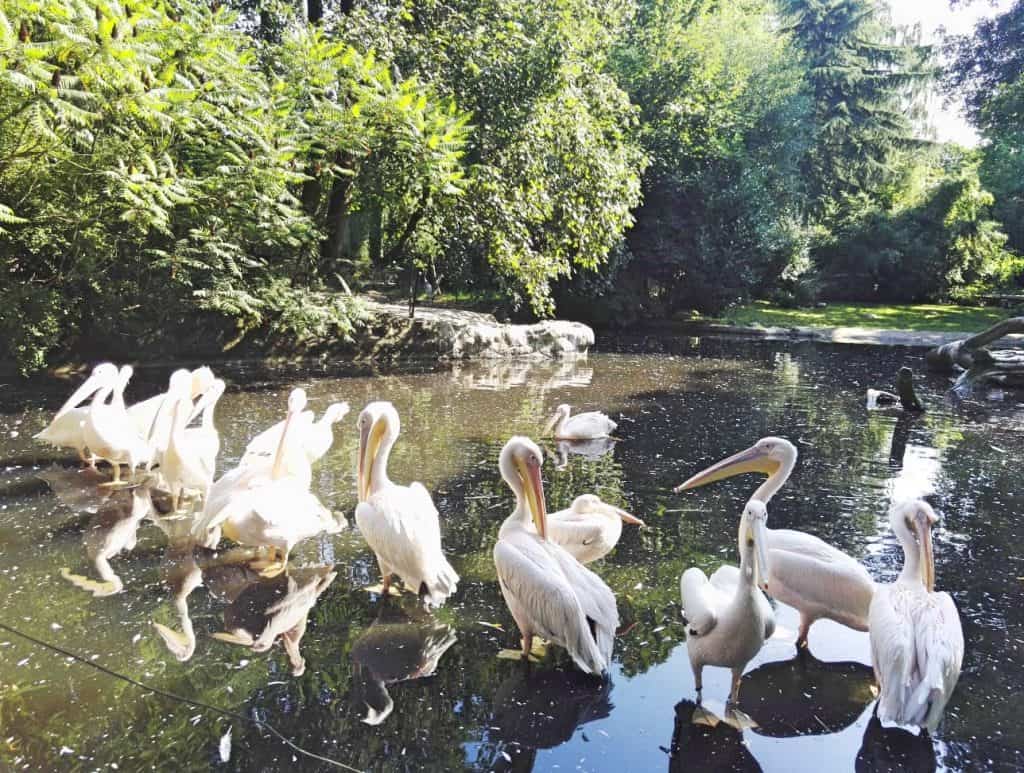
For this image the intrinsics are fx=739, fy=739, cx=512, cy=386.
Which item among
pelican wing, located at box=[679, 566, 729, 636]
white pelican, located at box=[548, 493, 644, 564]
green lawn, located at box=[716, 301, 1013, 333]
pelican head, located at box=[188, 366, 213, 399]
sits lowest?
green lawn, located at box=[716, 301, 1013, 333]

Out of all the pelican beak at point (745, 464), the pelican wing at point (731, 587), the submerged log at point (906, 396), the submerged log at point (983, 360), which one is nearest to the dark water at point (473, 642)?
the pelican wing at point (731, 587)

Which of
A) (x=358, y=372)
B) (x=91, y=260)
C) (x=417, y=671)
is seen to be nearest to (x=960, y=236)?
(x=358, y=372)

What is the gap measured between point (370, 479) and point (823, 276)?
1184 inches

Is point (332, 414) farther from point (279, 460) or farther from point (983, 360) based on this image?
point (983, 360)

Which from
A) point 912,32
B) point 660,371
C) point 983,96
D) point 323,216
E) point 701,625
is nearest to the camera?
point 701,625

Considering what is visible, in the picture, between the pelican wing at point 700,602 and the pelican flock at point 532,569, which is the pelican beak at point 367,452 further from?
the pelican wing at point 700,602

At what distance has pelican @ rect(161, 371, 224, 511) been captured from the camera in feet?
17.6

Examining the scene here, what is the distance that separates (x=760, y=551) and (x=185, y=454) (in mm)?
4132

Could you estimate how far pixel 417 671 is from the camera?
3398 mm

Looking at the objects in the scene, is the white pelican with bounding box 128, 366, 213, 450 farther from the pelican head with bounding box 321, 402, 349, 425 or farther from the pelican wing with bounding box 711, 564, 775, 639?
the pelican wing with bounding box 711, 564, 775, 639

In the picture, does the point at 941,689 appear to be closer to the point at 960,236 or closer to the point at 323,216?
the point at 323,216

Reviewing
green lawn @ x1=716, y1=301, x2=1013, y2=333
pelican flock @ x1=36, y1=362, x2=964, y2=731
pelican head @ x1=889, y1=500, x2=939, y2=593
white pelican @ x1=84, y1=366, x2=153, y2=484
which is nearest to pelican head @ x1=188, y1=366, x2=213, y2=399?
white pelican @ x1=84, y1=366, x2=153, y2=484

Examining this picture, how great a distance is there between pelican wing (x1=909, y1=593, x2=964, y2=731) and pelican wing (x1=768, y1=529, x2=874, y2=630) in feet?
1.44

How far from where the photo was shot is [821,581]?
3527mm
